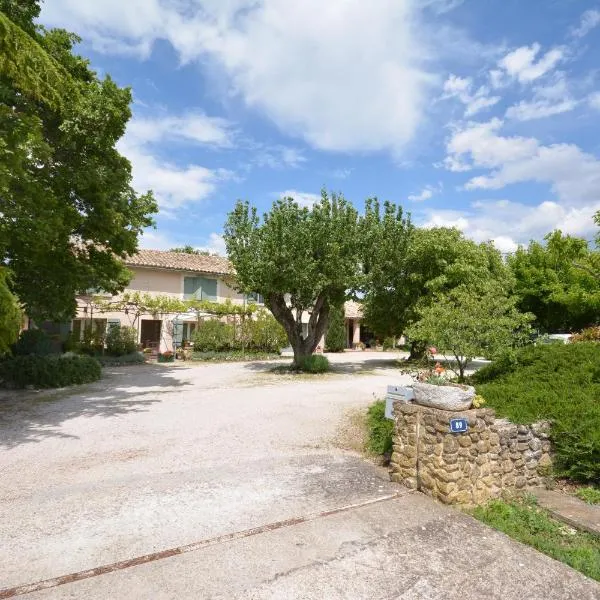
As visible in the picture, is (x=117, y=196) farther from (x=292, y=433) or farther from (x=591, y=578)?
(x=591, y=578)

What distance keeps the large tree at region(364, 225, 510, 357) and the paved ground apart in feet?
38.4

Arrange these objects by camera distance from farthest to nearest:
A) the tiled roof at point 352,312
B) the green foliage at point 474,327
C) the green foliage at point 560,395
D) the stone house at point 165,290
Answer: the tiled roof at point 352,312
the stone house at point 165,290
the green foliage at point 474,327
the green foliage at point 560,395

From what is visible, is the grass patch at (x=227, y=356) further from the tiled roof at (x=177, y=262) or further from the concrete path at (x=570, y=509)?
the concrete path at (x=570, y=509)

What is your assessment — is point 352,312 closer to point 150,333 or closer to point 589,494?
point 150,333

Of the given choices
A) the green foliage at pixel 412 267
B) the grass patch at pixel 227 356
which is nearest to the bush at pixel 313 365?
the green foliage at pixel 412 267

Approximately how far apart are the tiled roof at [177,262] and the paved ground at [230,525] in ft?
58.9

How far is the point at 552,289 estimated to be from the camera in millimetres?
28109

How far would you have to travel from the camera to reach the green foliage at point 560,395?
5574mm

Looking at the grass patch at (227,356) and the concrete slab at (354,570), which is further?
the grass patch at (227,356)

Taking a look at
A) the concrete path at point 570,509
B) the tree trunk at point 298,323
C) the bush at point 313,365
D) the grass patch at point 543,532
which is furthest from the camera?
the tree trunk at point 298,323

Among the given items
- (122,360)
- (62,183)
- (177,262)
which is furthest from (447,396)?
(177,262)

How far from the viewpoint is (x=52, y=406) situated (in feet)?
33.9

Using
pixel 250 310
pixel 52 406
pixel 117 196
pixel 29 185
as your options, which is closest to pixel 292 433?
pixel 52 406

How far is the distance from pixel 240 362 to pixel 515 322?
15839 mm
